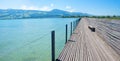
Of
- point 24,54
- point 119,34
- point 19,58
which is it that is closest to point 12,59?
point 19,58

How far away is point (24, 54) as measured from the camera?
13539 mm

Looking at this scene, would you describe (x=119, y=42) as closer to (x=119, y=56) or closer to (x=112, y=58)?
(x=119, y=56)

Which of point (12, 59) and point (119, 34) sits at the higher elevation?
point (119, 34)

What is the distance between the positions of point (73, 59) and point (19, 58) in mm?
Result: 8221

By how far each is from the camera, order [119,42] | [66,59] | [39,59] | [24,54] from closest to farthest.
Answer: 1. [66,59]
2. [119,42]
3. [39,59]
4. [24,54]

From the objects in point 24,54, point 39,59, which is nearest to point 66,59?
point 39,59

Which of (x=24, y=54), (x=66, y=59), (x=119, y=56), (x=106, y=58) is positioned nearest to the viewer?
(x=66, y=59)

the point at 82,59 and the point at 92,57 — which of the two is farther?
the point at 92,57

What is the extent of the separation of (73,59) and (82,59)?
266 mm

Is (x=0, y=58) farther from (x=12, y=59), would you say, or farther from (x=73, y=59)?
(x=73, y=59)

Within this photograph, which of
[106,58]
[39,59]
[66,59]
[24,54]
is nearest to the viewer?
[66,59]

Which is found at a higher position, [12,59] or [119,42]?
[119,42]

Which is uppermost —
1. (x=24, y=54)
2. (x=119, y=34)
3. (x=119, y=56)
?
(x=119, y=34)

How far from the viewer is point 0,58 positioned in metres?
12.2
